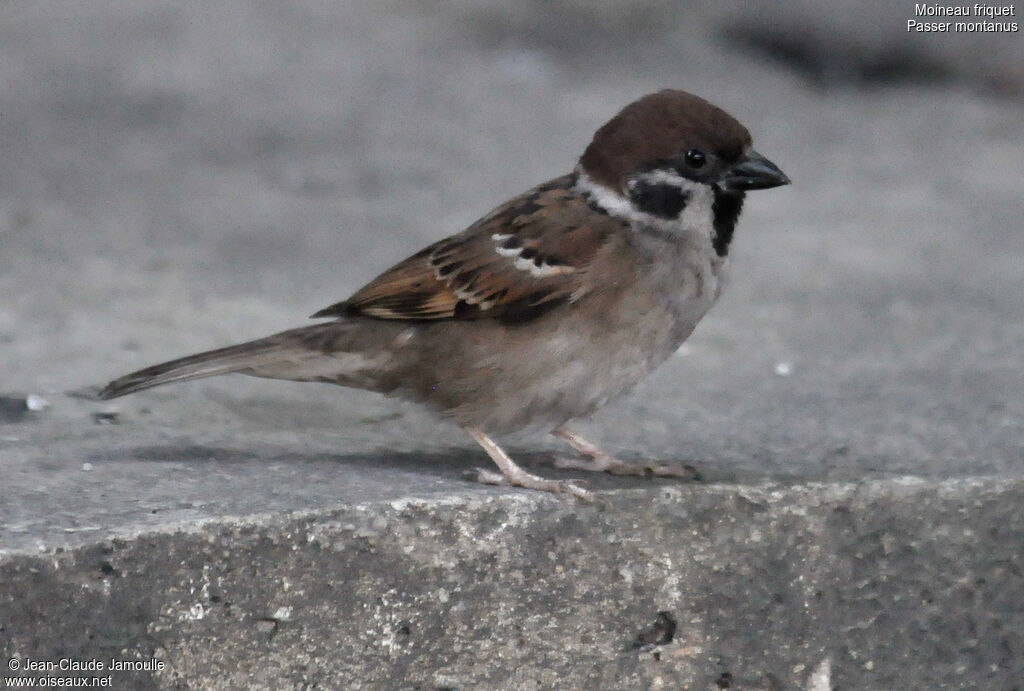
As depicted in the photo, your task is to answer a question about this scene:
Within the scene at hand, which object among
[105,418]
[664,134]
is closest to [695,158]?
[664,134]

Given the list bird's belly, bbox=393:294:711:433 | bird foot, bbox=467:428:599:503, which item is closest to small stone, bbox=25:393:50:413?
bird's belly, bbox=393:294:711:433

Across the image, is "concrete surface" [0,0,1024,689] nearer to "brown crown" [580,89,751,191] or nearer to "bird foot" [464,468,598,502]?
A: "bird foot" [464,468,598,502]

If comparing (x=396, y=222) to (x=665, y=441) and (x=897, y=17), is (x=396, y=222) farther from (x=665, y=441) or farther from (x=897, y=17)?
(x=897, y=17)

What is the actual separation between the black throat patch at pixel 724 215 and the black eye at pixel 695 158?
68mm

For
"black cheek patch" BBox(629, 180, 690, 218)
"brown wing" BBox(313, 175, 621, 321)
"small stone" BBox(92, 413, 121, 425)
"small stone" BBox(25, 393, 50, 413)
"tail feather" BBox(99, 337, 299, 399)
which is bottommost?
"small stone" BBox(92, 413, 121, 425)

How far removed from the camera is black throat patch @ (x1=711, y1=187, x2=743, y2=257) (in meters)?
3.26

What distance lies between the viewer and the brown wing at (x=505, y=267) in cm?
321

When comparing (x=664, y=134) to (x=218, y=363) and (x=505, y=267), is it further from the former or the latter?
(x=218, y=363)

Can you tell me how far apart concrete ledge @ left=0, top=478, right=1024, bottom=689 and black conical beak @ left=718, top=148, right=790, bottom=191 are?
638 mm

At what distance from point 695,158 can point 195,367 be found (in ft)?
3.84

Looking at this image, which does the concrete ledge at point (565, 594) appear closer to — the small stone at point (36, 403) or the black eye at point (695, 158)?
the black eye at point (695, 158)

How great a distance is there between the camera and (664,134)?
3.22 m

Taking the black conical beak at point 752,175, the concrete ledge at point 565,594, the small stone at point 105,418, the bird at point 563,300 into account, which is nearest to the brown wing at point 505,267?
the bird at point 563,300

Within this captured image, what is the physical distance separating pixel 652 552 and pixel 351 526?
602mm
